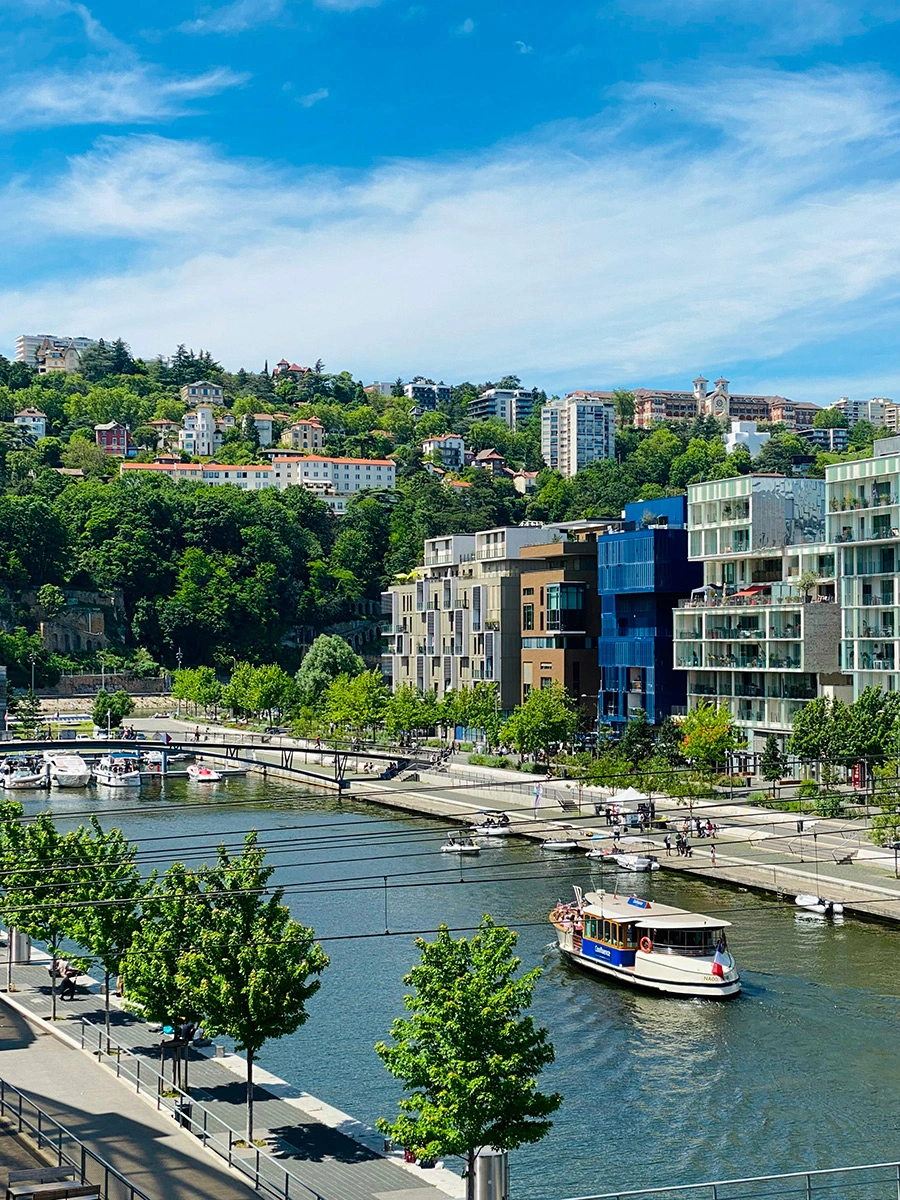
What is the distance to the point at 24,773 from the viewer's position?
85.3m

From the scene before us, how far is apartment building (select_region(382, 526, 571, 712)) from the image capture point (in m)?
89.9

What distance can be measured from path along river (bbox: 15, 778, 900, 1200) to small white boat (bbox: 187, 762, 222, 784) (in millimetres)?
35598

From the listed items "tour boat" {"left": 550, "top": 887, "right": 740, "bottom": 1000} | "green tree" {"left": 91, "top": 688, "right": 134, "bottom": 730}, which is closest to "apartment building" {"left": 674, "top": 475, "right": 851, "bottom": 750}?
"tour boat" {"left": 550, "top": 887, "right": 740, "bottom": 1000}

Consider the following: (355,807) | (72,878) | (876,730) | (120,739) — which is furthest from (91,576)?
(72,878)

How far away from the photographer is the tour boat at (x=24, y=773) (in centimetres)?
8225

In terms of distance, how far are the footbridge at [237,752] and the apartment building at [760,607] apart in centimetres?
1897

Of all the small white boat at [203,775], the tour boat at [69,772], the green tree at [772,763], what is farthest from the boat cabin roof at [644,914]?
the tour boat at [69,772]

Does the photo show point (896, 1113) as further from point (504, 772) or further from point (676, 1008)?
point (504, 772)

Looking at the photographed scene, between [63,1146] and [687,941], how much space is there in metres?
18.6

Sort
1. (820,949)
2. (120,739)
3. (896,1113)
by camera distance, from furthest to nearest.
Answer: (120,739) < (820,949) < (896,1113)

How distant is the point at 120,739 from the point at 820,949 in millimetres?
69543

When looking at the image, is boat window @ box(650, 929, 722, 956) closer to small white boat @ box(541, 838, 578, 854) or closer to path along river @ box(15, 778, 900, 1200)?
path along river @ box(15, 778, 900, 1200)

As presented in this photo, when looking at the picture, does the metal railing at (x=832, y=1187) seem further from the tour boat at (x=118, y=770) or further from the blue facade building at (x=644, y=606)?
the tour boat at (x=118, y=770)

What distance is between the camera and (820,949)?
38.0 metres
